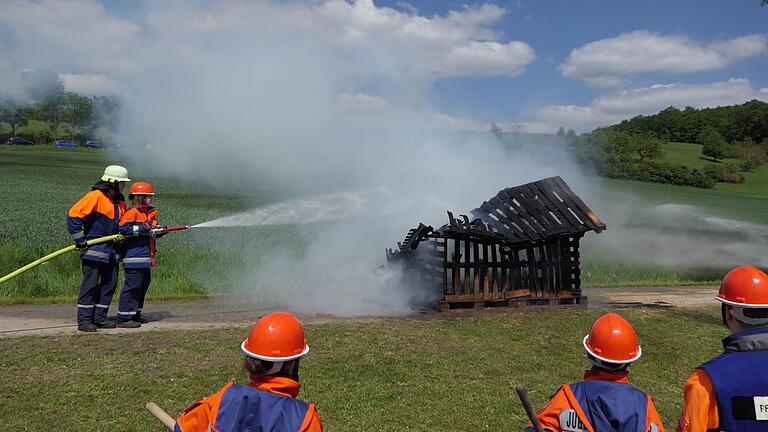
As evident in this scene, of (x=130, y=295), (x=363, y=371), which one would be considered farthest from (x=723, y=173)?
(x=130, y=295)

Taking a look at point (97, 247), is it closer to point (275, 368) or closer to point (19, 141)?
point (275, 368)

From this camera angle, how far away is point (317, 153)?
17516 millimetres

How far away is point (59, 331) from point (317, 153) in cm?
1010

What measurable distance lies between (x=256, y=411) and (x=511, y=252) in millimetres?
8893

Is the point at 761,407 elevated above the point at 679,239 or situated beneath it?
elevated above

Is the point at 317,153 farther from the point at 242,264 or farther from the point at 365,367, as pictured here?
the point at 365,367

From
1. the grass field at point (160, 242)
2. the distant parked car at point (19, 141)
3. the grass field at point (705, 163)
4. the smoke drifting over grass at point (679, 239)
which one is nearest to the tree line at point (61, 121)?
the distant parked car at point (19, 141)

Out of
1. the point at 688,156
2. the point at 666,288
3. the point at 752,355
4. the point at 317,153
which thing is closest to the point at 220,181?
the point at 317,153

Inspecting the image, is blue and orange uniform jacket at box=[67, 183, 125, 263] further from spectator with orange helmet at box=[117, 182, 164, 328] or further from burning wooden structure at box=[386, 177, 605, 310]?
burning wooden structure at box=[386, 177, 605, 310]

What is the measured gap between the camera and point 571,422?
2.86m

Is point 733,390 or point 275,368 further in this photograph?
point 275,368

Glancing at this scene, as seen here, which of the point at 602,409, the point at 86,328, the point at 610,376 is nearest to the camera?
the point at 602,409

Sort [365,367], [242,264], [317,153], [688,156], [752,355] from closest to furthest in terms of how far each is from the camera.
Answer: [752,355]
[365,367]
[242,264]
[317,153]
[688,156]

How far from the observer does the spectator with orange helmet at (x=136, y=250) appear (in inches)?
344
